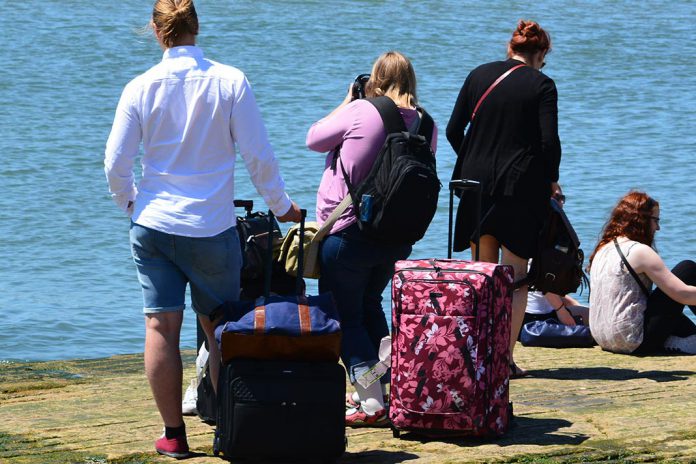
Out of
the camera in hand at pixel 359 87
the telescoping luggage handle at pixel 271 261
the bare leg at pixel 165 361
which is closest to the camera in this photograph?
the bare leg at pixel 165 361

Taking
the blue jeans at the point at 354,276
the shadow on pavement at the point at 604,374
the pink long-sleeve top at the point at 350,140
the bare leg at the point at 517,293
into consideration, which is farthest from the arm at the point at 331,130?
the shadow on pavement at the point at 604,374

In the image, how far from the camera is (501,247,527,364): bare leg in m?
6.21

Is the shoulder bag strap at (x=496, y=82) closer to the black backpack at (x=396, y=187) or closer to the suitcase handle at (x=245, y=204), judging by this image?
the black backpack at (x=396, y=187)

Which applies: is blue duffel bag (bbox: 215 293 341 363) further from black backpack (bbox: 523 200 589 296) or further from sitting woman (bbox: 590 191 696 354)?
sitting woman (bbox: 590 191 696 354)

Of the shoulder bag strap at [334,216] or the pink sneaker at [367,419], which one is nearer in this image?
the shoulder bag strap at [334,216]

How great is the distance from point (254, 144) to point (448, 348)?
105 centimetres

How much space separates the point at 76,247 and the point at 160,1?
1013 centimetres

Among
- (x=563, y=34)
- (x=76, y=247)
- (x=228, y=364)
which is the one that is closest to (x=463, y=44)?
(x=563, y=34)

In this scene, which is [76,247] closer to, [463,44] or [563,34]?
[463,44]

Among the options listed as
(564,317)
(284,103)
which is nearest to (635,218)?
(564,317)

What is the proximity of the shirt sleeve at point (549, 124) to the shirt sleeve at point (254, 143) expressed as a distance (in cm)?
161

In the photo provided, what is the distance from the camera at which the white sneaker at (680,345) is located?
23.7 ft

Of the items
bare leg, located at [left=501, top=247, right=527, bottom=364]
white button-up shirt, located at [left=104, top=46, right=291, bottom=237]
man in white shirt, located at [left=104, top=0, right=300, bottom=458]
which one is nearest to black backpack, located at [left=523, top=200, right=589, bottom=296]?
bare leg, located at [left=501, top=247, right=527, bottom=364]

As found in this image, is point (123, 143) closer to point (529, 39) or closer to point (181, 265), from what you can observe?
point (181, 265)
